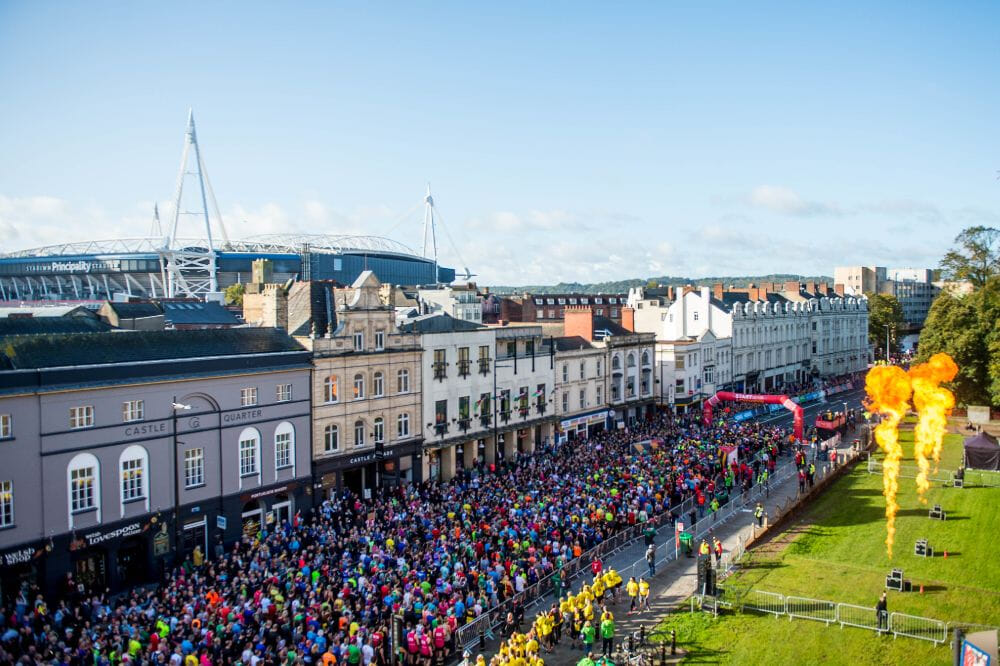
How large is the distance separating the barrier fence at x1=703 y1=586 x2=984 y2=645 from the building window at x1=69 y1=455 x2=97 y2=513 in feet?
74.3

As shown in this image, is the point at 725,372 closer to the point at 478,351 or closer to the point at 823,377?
the point at 823,377

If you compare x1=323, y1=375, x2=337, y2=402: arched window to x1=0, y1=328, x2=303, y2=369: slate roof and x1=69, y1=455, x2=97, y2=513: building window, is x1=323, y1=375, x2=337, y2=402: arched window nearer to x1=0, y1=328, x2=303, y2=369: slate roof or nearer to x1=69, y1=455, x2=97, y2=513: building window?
x1=0, y1=328, x2=303, y2=369: slate roof

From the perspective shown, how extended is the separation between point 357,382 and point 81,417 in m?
14.2

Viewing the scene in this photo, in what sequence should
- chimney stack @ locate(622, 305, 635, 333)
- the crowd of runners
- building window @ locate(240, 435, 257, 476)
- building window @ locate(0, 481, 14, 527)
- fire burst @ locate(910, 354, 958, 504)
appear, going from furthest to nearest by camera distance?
chimney stack @ locate(622, 305, 635, 333) < fire burst @ locate(910, 354, 958, 504) < building window @ locate(240, 435, 257, 476) < building window @ locate(0, 481, 14, 527) < the crowd of runners

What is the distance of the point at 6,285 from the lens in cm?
14988

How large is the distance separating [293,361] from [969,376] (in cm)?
5204

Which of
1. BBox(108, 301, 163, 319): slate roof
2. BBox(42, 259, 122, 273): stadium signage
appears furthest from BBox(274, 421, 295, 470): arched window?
BBox(42, 259, 122, 273): stadium signage

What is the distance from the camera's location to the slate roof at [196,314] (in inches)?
2089

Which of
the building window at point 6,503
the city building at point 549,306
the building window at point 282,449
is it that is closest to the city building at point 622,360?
the city building at point 549,306

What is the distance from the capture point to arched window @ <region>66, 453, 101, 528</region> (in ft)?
95.4

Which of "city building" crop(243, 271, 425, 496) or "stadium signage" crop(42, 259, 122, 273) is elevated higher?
"stadium signage" crop(42, 259, 122, 273)

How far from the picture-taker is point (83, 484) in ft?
96.6

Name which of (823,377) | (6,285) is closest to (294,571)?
(823,377)

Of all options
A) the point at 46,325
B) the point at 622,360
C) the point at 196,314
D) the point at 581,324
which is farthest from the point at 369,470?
the point at 622,360
